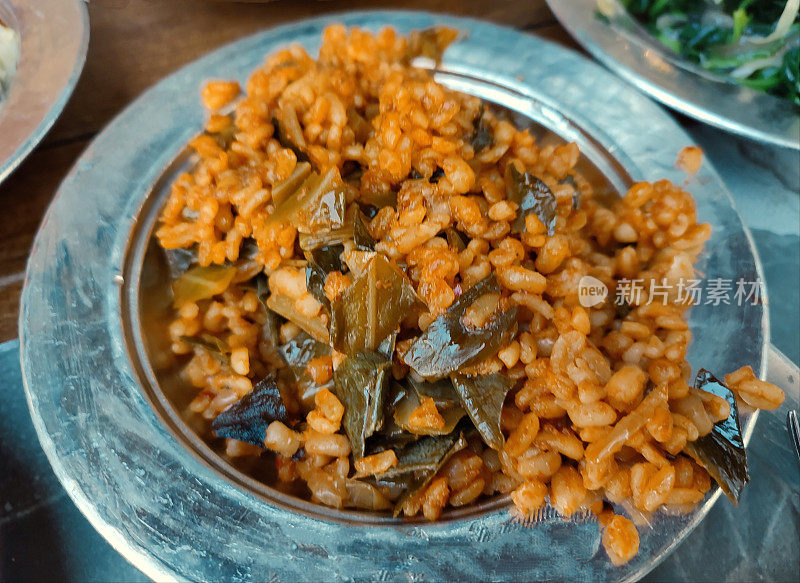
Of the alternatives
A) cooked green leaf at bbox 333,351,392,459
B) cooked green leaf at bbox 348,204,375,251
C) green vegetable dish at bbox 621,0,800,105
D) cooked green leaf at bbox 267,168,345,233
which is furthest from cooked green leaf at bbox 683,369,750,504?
green vegetable dish at bbox 621,0,800,105

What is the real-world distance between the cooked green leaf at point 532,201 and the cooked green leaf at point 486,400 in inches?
16.1

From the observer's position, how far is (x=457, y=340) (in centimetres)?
132

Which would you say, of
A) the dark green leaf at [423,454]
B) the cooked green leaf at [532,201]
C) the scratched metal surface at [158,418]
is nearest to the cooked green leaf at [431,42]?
the scratched metal surface at [158,418]

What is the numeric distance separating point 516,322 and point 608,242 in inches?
22.1

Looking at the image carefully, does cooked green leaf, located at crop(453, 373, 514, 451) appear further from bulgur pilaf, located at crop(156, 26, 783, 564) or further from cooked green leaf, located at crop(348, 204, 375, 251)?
cooked green leaf, located at crop(348, 204, 375, 251)

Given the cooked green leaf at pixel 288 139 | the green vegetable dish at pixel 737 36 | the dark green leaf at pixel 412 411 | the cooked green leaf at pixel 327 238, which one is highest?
the green vegetable dish at pixel 737 36

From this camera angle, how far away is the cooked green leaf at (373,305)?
1.34 metres

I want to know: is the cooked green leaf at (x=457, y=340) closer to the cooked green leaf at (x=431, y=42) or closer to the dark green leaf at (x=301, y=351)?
Answer: the dark green leaf at (x=301, y=351)

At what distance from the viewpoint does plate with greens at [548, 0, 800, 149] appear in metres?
2.10

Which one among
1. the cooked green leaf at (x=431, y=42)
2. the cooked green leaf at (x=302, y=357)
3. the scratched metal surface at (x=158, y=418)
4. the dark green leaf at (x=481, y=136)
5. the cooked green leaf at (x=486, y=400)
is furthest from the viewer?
the cooked green leaf at (x=431, y=42)

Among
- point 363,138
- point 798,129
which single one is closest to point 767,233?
point 798,129

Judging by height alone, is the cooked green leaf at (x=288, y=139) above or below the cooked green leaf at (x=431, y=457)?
above

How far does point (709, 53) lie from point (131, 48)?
244 cm

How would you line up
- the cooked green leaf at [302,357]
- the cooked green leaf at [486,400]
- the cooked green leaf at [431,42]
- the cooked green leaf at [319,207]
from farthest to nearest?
the cooked green leaf at [431,42], the cooked green leaf at [302,357], the cooked green leaf at [319,207], the cooked green leaf at [486,400]
